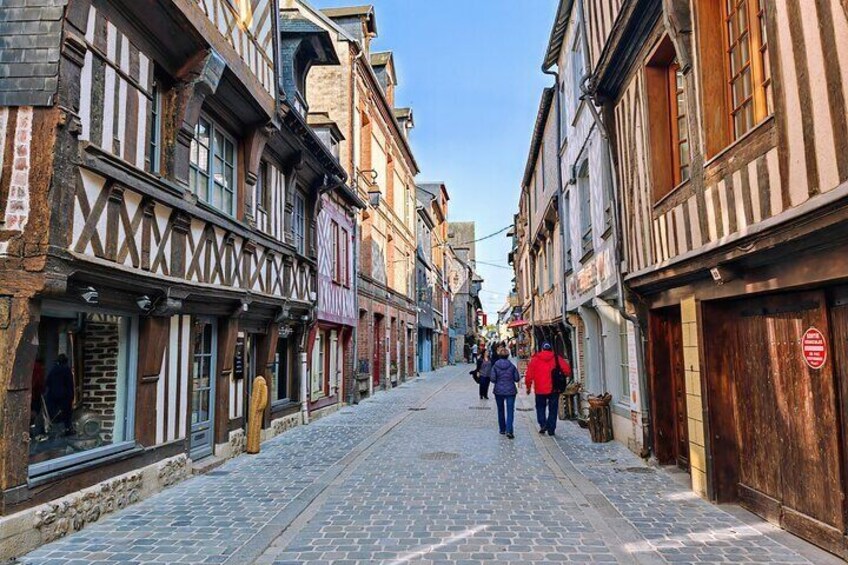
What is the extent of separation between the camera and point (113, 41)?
6.08m

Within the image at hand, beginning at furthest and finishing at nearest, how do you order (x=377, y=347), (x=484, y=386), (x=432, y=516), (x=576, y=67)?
(x=377, y=347)
(x=484, y=386)
(x=576, y=67)
(x=432, y=516)

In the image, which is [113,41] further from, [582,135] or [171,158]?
[582,135]

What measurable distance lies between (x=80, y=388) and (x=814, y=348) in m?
6.69

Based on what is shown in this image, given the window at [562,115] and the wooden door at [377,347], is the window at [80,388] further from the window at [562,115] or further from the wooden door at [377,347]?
the wooden door at [377,347]

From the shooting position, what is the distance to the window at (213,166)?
8234mm

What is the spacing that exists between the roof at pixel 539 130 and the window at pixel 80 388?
11.9 meters

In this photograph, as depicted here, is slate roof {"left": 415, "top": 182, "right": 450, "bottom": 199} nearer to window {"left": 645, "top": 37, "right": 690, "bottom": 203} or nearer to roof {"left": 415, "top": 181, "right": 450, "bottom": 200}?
roof {"left": 415, "top": 181, "right": 450, "bottom": 200}

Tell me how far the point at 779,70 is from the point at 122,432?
7.00 m

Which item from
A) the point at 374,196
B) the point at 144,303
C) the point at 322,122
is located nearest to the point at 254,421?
the point at 144,303

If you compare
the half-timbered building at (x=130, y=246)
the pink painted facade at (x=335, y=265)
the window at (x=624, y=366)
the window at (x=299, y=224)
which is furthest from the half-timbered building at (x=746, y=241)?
the pink painted facade at (x=335, y=265)

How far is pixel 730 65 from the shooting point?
5.67 meters

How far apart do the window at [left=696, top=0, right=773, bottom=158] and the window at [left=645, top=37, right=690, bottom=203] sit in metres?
1.32

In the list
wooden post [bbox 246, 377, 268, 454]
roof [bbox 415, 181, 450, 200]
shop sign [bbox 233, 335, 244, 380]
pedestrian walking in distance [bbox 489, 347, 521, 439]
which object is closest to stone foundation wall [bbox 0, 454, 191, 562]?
wooden post [bbox 246, 377, 268, 454]

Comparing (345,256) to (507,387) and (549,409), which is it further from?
(549,409)
